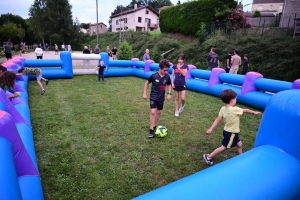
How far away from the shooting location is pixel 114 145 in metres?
3.86

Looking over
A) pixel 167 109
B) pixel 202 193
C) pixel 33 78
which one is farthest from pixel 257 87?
Answer: pixel 33 78

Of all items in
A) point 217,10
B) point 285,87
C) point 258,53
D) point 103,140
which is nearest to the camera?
point 103,140

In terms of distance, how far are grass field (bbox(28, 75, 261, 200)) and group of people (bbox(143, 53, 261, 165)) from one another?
1.20 ft

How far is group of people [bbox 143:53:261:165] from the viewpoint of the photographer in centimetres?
307

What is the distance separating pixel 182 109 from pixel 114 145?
2.59m

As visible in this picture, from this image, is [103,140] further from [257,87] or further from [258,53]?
[258,53]

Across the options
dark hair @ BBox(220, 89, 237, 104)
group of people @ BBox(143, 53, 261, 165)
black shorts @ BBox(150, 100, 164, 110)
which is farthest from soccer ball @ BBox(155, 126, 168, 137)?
dark hair @ BBox(220, 89, 237, 104)

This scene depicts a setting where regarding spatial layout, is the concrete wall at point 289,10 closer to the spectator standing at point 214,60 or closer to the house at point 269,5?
the spectator standing at point 214,60

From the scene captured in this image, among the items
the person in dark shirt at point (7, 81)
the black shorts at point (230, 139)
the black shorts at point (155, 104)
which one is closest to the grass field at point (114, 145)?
the black shorts at point (230, 139)

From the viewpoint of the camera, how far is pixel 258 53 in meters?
11.9

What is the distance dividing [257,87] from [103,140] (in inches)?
200

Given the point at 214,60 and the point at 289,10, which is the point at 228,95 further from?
the point at 289,10

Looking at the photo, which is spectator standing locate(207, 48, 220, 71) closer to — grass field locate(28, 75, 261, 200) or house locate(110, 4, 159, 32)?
grass field locate(28, 75, 261, 200)

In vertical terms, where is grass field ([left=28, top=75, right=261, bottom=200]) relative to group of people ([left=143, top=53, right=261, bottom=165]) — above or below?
below
